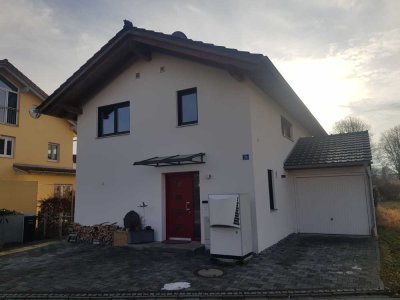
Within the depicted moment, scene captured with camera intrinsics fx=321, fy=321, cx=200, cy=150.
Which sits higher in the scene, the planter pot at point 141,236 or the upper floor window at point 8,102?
the upper floor window at point 8,102

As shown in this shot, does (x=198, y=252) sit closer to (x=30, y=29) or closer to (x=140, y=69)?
(x=140, y=69)

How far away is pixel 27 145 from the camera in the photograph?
20547 millimetres

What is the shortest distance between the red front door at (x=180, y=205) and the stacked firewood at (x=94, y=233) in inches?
76.2

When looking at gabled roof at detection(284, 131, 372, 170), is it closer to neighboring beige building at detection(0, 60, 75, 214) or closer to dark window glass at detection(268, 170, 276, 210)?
dark window glass at detection(268, 170, 276, 210)

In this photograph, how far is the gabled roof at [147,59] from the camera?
8969mm

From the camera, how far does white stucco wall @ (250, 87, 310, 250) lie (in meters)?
9.55

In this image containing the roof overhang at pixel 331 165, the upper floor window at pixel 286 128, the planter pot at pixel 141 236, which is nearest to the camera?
the planter pot at pixel 141 236

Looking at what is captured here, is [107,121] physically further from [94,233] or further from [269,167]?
[269,167]

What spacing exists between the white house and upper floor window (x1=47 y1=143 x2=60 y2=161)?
33.1 feet

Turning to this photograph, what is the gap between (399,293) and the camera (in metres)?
5.73

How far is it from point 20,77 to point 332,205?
19.1 metres

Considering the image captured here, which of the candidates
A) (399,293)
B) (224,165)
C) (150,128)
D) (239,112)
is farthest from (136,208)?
(399,293)

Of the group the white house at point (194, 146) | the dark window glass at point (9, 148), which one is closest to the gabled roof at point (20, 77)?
the dark window glass at point (9, 148)

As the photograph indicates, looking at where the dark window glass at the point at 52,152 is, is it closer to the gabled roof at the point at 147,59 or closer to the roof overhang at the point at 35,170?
the roof overhang at the point at 35,170
